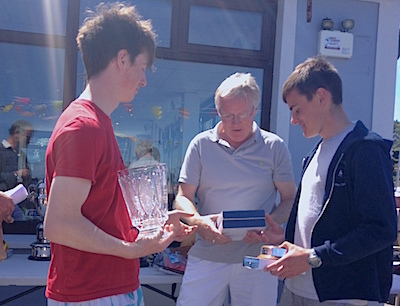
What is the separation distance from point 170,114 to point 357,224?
3022mm

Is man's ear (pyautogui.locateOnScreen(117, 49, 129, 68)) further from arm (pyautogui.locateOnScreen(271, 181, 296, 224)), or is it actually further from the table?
the table

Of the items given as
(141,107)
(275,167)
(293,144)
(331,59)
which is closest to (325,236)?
(275,167)

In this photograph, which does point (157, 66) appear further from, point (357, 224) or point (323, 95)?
point (357, 224)

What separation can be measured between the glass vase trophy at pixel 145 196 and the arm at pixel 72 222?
13cm

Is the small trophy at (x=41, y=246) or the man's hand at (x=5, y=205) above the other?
the man's hand at (x=5, y=205)

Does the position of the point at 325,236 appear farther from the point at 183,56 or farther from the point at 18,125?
the point at 18,125

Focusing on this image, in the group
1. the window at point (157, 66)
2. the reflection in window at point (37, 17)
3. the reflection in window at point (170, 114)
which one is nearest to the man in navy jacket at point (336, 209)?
the window at point (157, 66)

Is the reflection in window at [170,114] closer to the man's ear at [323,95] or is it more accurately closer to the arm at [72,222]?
the man's ear at [323,95]

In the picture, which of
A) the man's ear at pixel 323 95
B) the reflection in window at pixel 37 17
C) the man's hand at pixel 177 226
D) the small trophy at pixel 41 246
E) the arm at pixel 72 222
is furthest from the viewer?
the reflection in window at pixel 37 17

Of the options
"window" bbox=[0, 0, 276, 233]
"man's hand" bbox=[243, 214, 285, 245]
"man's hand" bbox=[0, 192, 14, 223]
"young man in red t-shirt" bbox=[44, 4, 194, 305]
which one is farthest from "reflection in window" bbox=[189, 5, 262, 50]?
"young man in red t-shirt" bbox=[44, 4, 194, 305]

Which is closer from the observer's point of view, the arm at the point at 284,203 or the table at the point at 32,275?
the arm at the point at 284,203

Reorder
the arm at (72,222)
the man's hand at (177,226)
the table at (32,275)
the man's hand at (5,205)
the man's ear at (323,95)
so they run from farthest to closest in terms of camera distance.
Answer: the table at (32,275) → the man's hand at (5,205) → the man's ear at (323,95) → the man's hand at (177,226) → the arm at (72,222)

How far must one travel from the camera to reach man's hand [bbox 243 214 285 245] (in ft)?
7.20

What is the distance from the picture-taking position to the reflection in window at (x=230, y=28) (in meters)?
4.04
